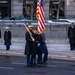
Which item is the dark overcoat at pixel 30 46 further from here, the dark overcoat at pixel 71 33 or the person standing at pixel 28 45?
the dark overcoat at pixel 71 33

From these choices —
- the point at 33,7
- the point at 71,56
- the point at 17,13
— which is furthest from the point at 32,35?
the point at 17,13

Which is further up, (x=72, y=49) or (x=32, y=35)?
(x=32, y=35)

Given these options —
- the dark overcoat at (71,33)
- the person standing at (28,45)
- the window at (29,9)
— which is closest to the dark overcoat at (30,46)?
the person standing at (28,45)

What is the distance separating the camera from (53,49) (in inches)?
1035

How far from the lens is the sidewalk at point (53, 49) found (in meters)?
22.3

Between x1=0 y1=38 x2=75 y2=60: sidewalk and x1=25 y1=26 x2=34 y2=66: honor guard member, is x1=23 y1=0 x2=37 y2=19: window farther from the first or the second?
x1=25 y1=26 x2=34 y2=66: honor guard member

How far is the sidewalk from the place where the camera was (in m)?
22.3

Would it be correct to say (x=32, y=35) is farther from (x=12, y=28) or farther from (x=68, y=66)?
(x=12, y=28)

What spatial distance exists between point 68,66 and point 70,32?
25.5ft

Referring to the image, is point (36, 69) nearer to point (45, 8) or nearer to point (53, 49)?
point (53, 49)

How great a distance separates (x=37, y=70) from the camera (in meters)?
16.1

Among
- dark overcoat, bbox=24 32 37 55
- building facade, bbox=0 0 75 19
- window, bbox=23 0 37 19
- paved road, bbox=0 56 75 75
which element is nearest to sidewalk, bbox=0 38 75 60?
paved road, bbox=0 56 75 75

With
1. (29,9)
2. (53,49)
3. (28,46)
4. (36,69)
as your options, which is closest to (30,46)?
(28,46)

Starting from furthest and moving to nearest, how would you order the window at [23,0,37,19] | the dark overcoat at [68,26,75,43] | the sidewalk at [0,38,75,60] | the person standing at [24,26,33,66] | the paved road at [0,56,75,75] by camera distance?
1. the window at [23,0,37,19]
2. the dark overcoat at [68,26,75,43]
3. the sidewalk at [0,38,75,60]
4. the person standing at [24,26,33,66]
5. the paved road at [0,56,75,75]
